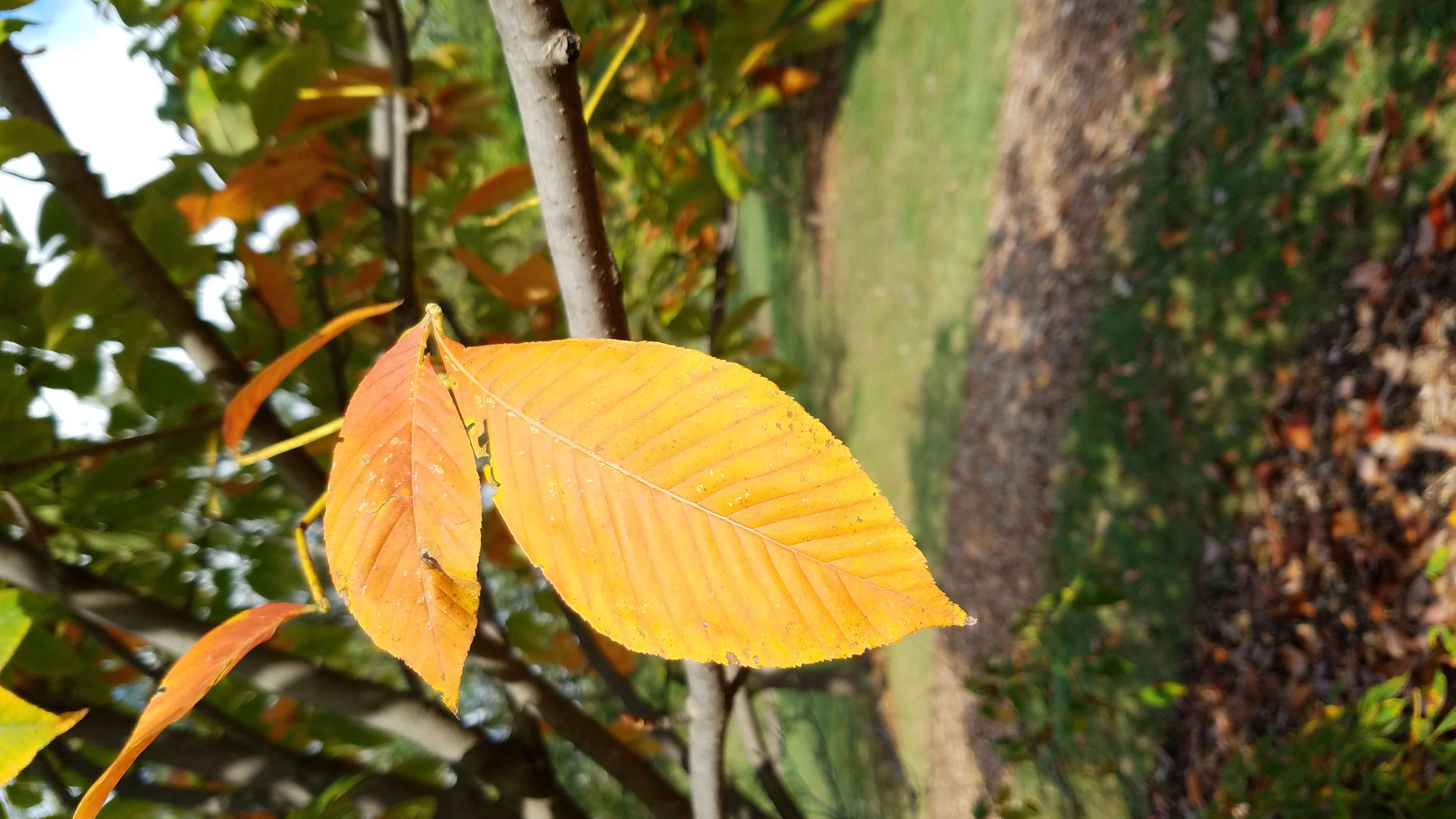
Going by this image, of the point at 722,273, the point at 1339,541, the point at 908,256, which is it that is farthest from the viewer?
the point at 908,256

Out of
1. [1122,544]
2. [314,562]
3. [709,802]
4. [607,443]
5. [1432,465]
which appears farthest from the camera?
[1122,544]

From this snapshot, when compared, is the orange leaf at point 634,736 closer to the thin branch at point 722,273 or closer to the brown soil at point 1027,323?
the thin branch at point 722,273

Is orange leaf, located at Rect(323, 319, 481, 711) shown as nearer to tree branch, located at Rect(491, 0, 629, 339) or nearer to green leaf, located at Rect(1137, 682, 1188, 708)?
tree branch, located at Rect(491, 0, 629, 339)

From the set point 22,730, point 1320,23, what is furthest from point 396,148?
point 1320,23

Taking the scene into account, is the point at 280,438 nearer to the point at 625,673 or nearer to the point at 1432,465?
the point at 625,673

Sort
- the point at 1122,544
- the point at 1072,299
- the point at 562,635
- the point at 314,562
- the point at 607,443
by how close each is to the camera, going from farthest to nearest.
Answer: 1. the point at 1072,299
2. the point at 1122,544
3. the point at 562,635
4. the point at 314,562
5. the point at 607,443

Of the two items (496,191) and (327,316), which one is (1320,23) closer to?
(496,191)

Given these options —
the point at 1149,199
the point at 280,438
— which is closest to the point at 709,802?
the point at 280,438

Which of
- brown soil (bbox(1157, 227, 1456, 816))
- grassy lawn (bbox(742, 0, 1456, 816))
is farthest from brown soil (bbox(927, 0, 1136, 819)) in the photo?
brown soil (bbox(1157, 227, 1456, 816))
